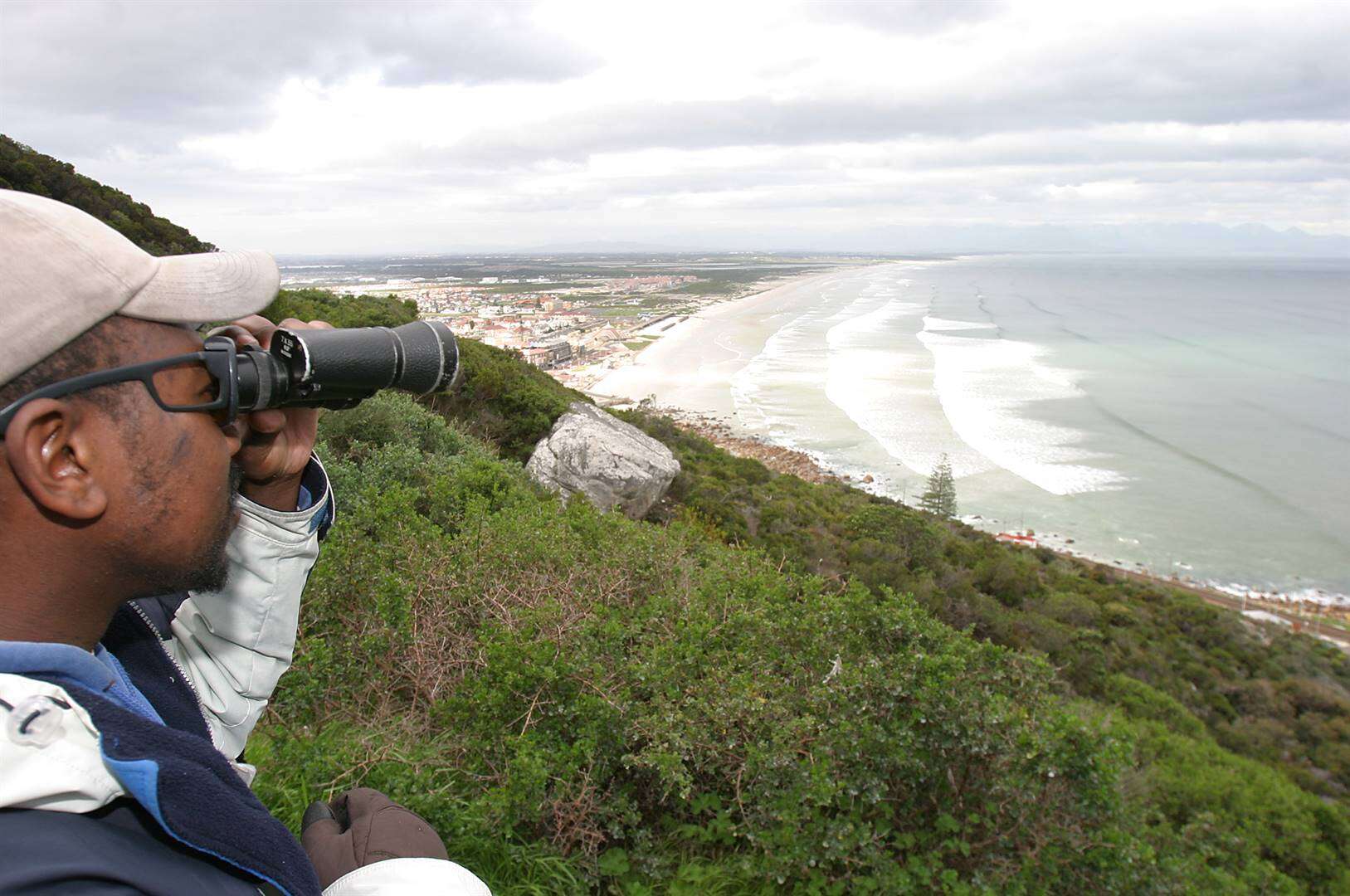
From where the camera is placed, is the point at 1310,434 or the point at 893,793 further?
the point at 1310,434

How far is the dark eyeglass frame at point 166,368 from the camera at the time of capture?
30.6 inches

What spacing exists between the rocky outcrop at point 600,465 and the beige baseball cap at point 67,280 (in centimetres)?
813

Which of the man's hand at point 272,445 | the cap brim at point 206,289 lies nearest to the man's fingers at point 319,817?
the man's hand at point 272,445

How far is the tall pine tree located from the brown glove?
53.7ft

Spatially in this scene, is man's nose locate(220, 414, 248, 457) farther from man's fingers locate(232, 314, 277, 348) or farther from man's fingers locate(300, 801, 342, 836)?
man's fingers locate(300, 801, 342, 836)

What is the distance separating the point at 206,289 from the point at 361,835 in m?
1.09

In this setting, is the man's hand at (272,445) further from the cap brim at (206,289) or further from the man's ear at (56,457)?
the man's ear at (56,457)

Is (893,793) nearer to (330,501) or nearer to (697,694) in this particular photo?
(697,694)

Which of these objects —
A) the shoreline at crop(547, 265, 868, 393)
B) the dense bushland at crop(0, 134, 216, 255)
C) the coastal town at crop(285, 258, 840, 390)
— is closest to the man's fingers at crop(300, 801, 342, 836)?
the coastal town at crop(285, 258, 840, 390)

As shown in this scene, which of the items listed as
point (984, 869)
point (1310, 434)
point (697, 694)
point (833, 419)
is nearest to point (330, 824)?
point (697, 694)

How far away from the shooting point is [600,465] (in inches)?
382

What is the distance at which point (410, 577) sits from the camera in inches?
150

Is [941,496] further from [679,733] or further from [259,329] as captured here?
[259,329]

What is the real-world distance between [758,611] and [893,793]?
3.54ft
